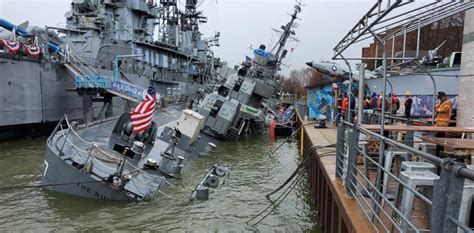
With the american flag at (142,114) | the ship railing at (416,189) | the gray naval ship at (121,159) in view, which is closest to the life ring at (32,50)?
the gray naval ship at (121,159)

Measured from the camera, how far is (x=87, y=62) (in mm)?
31328

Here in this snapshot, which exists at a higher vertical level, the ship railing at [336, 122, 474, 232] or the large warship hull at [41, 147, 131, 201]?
the ship railing at [336, 122, 474, 232]

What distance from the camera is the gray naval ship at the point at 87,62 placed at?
73.7ft

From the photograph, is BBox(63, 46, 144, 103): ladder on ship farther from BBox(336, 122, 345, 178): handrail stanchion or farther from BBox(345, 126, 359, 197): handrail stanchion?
BBox(345, 126, 359, 197): handrail stanchion

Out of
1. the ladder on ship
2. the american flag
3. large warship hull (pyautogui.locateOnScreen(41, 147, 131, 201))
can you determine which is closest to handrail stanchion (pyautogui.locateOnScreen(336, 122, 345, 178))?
the american flag

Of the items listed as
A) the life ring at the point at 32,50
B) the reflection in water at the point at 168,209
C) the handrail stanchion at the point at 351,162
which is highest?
the life ring at the point at 32,50

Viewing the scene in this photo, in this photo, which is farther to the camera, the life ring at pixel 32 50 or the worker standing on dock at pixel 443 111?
the life ring at pixel 32 50

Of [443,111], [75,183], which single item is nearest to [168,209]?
[75,183]

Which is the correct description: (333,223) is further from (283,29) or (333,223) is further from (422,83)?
(283,29)

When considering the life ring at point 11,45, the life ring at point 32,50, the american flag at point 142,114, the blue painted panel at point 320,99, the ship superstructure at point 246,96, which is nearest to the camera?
the american flag at point 142,114

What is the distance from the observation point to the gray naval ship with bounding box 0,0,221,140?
2245cm

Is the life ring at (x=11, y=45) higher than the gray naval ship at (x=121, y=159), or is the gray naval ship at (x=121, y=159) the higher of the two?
the life ring at (x=11, y=45)

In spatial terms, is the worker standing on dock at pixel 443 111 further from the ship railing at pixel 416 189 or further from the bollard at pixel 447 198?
the bollard at pixel 447 198

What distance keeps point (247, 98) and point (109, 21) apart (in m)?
17.8
